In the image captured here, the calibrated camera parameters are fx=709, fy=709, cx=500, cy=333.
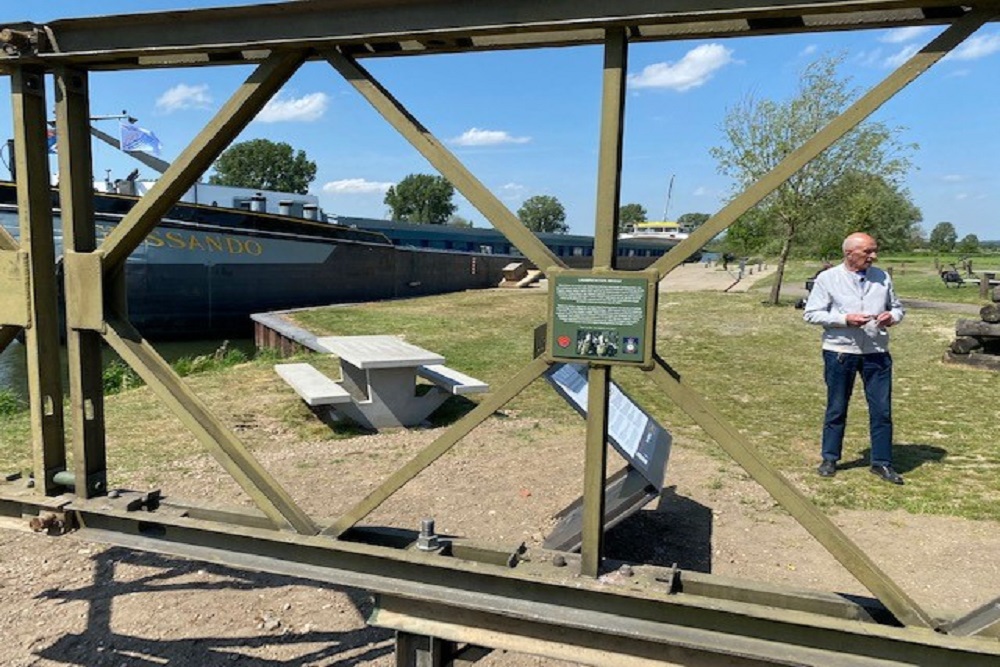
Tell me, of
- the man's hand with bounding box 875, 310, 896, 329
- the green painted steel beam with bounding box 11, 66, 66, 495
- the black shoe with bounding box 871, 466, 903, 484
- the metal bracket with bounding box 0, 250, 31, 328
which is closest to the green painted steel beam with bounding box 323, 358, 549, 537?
the green painted steel beam with bounding box 11, 66, 66, 495

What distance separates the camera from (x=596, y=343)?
2.18 meters

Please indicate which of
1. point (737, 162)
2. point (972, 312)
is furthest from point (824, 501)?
point (737, 162)

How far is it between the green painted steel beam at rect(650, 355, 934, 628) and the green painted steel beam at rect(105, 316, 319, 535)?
1.38m

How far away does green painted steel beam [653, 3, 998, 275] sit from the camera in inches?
74.0

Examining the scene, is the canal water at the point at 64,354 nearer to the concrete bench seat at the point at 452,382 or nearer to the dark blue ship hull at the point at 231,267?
the dark blue ship hull at the point at 231,267

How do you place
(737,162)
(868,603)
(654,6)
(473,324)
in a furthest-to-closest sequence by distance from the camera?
1. (737,162)
2. (473,324)
3. (868,603)
4. (654,6)

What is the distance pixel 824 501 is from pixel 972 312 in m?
16.9

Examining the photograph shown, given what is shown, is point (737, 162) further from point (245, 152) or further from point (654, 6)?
point (245, 152)

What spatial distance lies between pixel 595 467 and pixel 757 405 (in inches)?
248

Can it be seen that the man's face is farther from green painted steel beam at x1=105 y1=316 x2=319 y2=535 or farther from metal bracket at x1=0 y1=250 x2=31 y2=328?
metal bracket at x1=0 y1=250 x2=31 y2=328

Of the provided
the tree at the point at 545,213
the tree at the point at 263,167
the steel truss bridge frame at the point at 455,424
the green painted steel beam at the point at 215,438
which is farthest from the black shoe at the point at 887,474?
the tree at the point at 545,213

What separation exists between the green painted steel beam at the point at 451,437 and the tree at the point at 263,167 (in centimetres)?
8037

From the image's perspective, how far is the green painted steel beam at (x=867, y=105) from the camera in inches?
74.0

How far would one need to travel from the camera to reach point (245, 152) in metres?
77.2
